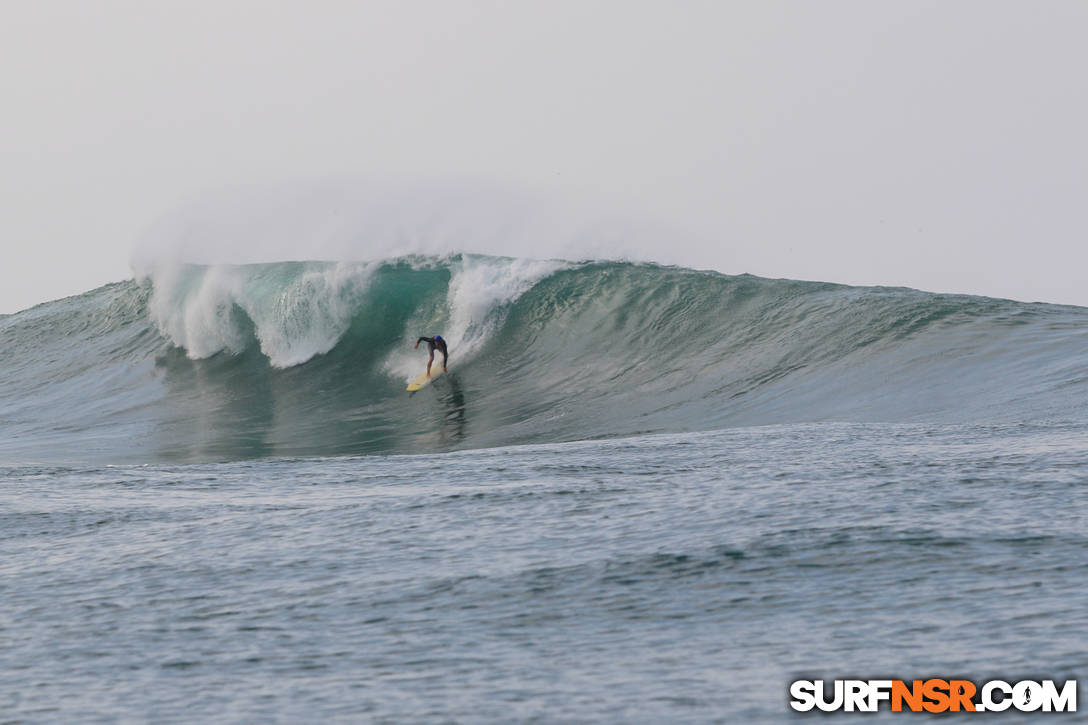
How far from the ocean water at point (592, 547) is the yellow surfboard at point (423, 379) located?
5.34 ft

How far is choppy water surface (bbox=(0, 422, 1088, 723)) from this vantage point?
13.6 ft

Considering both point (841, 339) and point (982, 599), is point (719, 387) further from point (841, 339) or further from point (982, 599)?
point (982, 599)

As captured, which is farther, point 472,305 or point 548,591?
point 472,305

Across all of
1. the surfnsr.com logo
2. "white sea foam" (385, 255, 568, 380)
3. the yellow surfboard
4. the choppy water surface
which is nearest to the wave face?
"white sea foam" (385, 255, 568, 380)

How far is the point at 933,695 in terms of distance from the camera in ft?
12.7

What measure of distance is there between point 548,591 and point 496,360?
13.9m

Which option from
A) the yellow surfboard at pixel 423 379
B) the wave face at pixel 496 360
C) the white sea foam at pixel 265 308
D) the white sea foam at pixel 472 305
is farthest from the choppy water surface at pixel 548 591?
the white sea foam at pixel 265 308

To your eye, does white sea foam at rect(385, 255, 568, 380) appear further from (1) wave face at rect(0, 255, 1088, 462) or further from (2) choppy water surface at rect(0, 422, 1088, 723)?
(2) choppy water surface at rect(0, 422, 1088, 723)

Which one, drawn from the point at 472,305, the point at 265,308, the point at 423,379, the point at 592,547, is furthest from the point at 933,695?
the point at 265,308

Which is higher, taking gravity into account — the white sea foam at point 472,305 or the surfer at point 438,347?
the white sea foam at point 472,305

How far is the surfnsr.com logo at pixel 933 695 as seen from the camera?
3.76m

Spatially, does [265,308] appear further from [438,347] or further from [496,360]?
[496,360]

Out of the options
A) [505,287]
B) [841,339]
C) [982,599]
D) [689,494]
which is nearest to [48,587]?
[689,494]

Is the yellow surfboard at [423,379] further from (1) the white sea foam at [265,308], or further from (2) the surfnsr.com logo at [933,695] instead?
(2) the surfnsr.com logo at [933,695]
